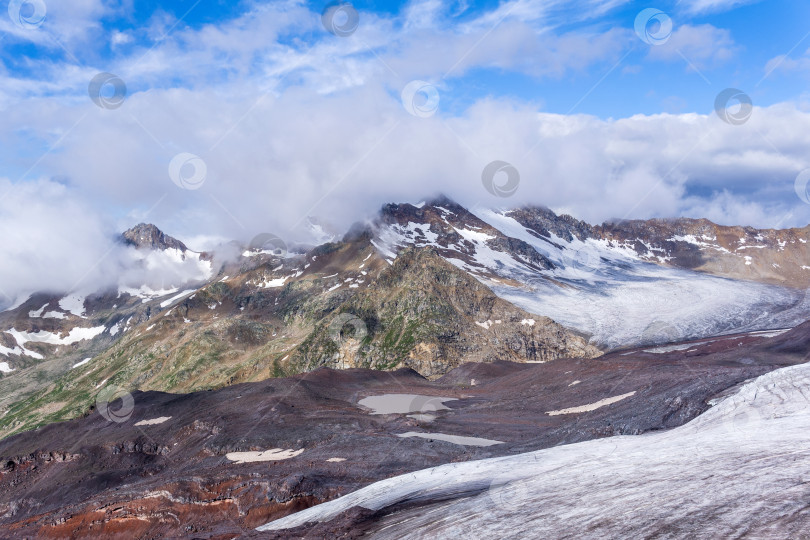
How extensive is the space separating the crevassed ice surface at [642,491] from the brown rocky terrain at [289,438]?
303 centimetres

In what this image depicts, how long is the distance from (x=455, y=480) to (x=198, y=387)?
123401 millimetres

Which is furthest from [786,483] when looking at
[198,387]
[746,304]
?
[746,304]

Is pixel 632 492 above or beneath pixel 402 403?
above

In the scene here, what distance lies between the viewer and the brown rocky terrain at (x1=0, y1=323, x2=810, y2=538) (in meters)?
27.2

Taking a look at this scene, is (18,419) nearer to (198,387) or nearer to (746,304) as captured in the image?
(198,387)
